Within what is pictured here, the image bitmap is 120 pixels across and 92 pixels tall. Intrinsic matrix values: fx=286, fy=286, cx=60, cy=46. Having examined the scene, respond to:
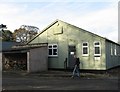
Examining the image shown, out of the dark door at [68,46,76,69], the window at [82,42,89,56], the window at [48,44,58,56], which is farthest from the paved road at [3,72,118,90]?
the window at [48,44,58,56]

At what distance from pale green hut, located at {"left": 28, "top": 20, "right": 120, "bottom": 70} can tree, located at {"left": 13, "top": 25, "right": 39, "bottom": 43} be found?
45.9 metres

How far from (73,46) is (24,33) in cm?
5010

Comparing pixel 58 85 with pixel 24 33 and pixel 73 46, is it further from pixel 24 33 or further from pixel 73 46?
pixel 24 33

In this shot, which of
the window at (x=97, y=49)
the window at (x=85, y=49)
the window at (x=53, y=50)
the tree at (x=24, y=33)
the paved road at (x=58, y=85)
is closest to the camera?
the paved road at (x=58, y=85)

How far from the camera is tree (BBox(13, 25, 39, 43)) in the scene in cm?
7988

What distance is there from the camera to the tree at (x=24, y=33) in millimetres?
79875

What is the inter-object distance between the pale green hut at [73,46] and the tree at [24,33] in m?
45.9

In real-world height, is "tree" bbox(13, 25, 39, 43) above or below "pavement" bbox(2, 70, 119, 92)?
above

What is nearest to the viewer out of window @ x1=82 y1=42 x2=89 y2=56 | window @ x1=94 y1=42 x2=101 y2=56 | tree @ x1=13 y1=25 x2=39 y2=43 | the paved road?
the paved road

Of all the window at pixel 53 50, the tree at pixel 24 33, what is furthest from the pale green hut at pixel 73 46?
the tree at pixel 24 33

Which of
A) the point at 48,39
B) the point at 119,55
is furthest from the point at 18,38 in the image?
the point at 48,39

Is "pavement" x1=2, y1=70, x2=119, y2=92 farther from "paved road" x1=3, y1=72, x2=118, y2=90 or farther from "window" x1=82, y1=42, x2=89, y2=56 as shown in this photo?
"window" x1=82, y1=42, x2=89, y2=56

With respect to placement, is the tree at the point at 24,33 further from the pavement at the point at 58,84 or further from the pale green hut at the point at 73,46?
the pavement at the point at 58,84

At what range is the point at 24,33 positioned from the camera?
80.0 m
